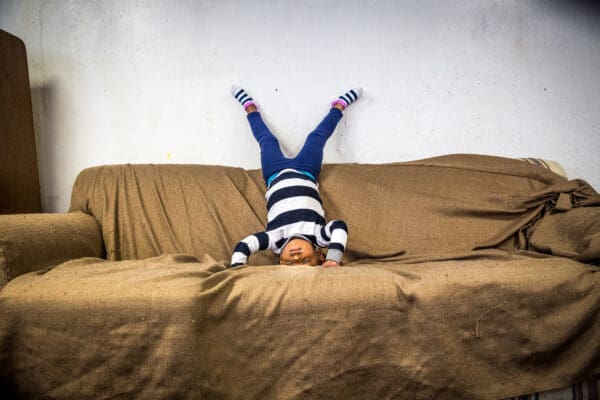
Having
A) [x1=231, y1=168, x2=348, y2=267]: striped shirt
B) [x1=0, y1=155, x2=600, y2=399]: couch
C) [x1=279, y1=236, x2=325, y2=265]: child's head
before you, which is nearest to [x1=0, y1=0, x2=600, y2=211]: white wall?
[x1=231, y1=168, x2=348, y2=267]: striped shirt

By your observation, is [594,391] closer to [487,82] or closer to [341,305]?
[341,305]

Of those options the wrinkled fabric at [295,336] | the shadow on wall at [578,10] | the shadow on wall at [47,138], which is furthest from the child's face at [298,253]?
the shadow on wall at [578,10]

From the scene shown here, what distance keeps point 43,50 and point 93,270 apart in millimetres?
1602

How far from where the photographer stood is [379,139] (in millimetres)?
2041

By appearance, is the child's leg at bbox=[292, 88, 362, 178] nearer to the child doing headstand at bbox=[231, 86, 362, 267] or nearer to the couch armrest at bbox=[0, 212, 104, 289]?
the child doing headstand at bbox=[231, 86, 362, 267]

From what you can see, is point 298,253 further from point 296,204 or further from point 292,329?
point 292,329

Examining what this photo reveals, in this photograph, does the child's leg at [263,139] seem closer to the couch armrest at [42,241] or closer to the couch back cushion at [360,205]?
the couch back cushion at [360,205]

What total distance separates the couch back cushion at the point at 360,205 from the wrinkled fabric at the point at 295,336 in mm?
529

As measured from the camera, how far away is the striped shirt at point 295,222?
1.46 meters

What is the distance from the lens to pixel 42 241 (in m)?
1.23

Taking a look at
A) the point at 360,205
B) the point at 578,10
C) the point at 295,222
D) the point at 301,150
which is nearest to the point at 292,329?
the point at 295,222

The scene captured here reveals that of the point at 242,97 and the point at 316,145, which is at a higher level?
the point at 242,97

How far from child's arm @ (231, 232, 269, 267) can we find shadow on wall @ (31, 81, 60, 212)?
51.4 inches

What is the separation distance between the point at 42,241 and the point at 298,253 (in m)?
0.87
